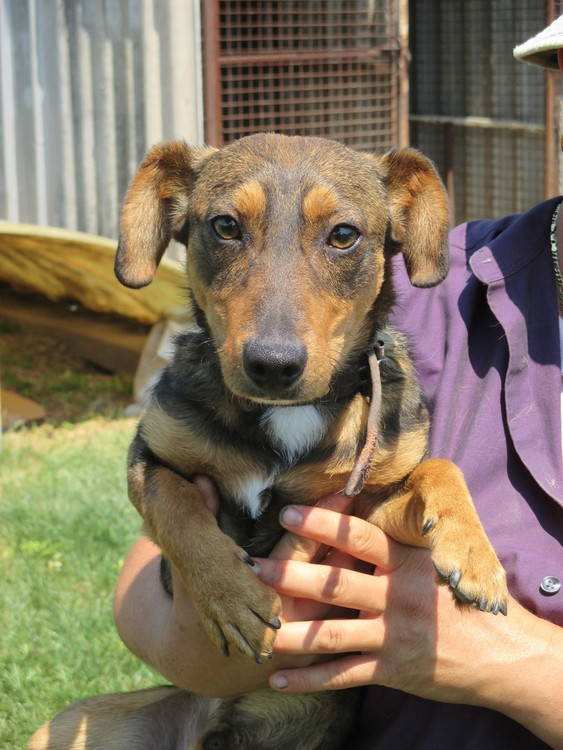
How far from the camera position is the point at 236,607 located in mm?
2268

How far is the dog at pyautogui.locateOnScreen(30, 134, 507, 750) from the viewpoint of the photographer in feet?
7.38

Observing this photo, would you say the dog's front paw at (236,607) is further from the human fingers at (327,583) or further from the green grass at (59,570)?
the green grass at (59,570)

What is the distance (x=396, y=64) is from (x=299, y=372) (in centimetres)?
575

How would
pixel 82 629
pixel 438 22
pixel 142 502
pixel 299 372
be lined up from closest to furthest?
pixel 299 372, pixel 142 502, pixel 82 629, pixel 438 22

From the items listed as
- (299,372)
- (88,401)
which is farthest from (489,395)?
(88,401)

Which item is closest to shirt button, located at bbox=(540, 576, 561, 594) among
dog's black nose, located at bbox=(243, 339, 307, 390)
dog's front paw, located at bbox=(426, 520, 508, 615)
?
dog's front paw, located at bbox=(426, 520, 508, 615)

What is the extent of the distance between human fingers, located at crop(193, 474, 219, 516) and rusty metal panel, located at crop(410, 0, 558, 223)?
6471 mm

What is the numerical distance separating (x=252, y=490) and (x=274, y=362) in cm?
44

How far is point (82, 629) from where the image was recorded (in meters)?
4.03

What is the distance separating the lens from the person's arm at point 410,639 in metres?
2.23

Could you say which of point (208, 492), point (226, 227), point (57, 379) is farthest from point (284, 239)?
point (57, 379)

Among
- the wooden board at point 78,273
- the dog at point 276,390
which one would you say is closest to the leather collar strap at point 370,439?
the dog at point 276,390

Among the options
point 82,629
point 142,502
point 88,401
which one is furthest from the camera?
point 88,401

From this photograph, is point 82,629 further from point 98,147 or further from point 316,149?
point 98,147
